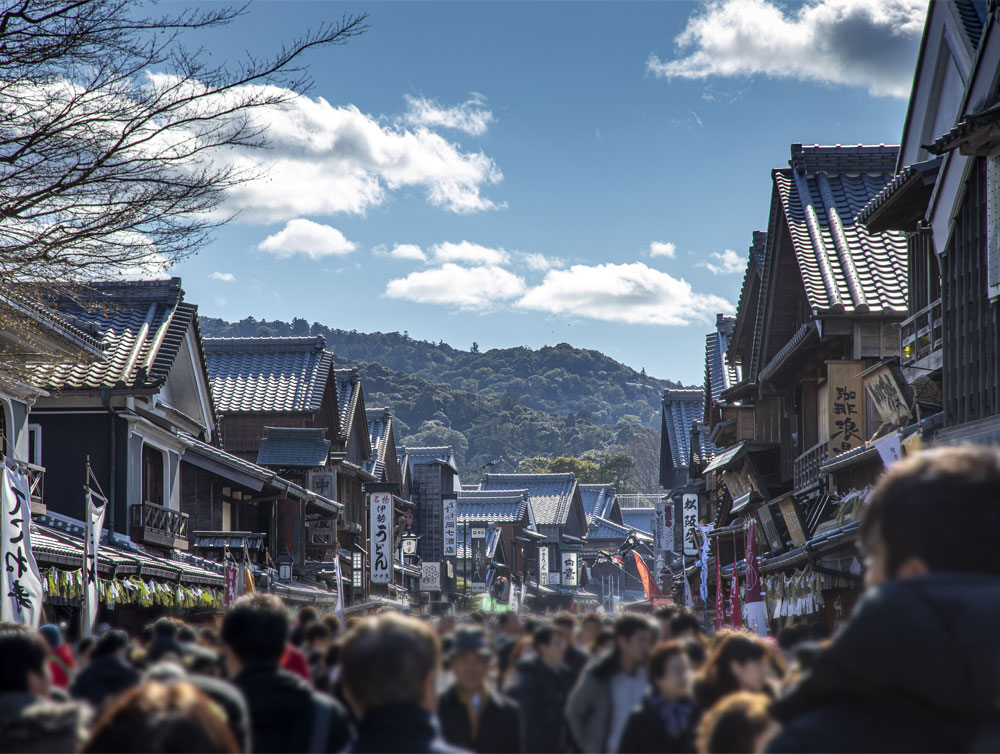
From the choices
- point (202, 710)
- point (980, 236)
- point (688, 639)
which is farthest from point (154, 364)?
point (202, 710)

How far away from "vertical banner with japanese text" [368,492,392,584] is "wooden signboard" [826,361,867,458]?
24.3m

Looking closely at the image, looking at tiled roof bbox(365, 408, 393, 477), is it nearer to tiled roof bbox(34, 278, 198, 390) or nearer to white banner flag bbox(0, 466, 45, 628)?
tiled roof bbox(34, 278, 198, 390)

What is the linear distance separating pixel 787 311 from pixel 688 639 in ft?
61.9

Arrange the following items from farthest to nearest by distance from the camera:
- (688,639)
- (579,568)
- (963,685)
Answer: (579,568) < (688,639) < (963,685)

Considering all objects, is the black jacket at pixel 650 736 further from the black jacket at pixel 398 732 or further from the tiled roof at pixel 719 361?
the tiled roof at pixel 719 361

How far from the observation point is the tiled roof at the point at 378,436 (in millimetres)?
48375

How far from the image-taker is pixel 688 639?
7.67 m

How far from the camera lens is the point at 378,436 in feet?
169

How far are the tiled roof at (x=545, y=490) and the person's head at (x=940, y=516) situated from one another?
76.3 meters

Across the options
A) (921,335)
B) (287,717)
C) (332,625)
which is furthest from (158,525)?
(287,717)

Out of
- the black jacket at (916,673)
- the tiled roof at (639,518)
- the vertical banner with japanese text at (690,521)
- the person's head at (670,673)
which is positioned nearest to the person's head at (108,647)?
the person's head at (670,673)

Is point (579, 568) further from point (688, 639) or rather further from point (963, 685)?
point (963, 685)

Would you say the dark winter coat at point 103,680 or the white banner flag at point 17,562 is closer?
the dark winter coat at point 103,680

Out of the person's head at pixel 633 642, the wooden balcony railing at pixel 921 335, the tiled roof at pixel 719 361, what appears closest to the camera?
the person's head at pixel 633 642
